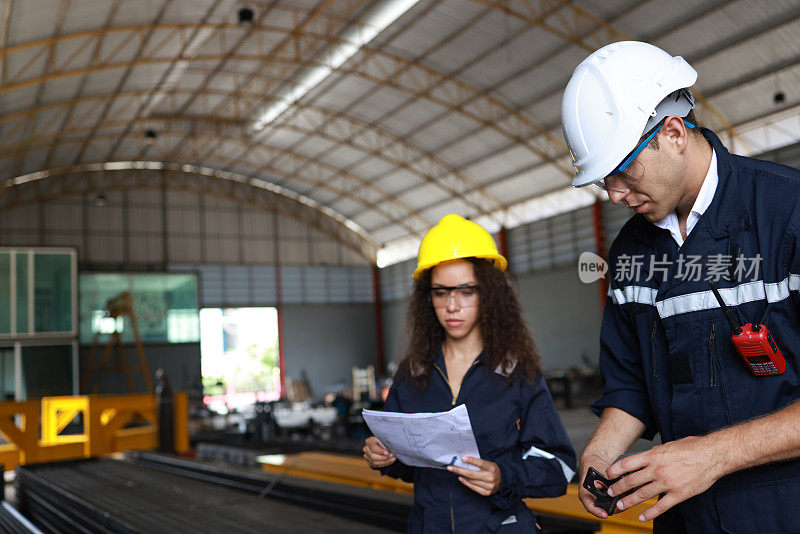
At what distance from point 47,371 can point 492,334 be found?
59.5ft

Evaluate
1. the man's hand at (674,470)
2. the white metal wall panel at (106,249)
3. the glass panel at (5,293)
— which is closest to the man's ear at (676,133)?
the man's hand at (674,470)

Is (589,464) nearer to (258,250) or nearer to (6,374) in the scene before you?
(6,374)

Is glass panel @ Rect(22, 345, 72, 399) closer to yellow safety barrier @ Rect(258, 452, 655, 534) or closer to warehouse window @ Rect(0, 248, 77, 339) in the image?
warehouse window @ Rect(0, 248, 77, 339)

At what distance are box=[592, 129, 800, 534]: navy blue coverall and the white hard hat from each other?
19 cm

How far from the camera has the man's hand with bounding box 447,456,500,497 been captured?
2.14 meters

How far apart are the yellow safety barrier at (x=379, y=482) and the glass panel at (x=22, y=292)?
12365 mm

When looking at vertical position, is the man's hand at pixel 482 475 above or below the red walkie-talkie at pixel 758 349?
below

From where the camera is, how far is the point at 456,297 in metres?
2.55

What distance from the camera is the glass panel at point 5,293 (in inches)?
663

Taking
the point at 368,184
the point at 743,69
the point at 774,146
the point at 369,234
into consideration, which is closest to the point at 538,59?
the point at 743,69

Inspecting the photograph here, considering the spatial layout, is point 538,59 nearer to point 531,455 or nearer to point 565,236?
point 565,236

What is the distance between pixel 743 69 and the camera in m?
16.6

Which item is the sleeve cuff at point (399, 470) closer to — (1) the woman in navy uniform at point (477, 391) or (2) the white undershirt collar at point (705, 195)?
(1) the woman in navy uniform at point (477, 391)

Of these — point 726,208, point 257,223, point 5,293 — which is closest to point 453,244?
point 726,208
